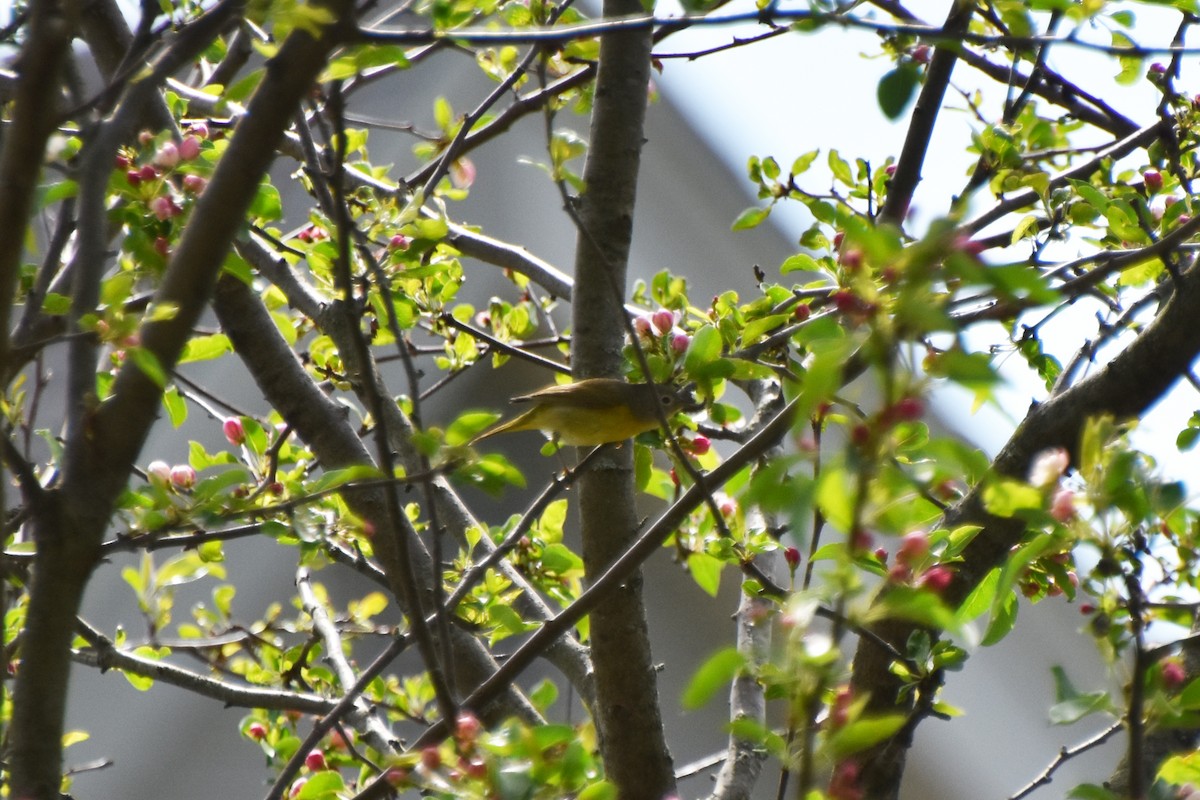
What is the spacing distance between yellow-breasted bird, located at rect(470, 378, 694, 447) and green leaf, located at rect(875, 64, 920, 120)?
3.27 feet

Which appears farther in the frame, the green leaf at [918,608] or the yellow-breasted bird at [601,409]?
the yellow-breasted bird at [601,409]

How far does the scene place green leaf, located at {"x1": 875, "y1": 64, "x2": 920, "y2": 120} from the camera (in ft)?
4.46

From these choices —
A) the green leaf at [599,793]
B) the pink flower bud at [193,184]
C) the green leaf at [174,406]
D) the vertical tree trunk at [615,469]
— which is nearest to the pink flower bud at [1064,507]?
the green leaf at [599,793]

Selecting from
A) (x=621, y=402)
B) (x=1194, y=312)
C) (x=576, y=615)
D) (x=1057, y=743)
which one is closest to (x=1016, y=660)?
(x=1057, y=743)

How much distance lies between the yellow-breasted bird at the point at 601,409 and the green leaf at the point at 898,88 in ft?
3.27

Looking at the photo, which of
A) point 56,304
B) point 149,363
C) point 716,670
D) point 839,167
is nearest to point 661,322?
point 839,167

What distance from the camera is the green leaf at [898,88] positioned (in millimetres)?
1358

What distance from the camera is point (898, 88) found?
1358 millimetres

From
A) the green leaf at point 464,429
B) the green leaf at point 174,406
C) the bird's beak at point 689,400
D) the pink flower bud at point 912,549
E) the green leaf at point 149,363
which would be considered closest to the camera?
the pink flower bud at point 912,549

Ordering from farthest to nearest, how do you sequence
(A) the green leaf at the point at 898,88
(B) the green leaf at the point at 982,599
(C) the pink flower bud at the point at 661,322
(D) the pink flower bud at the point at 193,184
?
(C) the pink flower bud at the point at 661,322 < (D) the pink flower bud at the point at 193,184 < (B) the green leaf at the point at 982,599 < (A) the green leaf at the point at 898,88

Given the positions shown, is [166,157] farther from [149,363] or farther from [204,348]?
[149,363]

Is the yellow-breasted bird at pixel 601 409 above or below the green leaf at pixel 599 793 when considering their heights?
above

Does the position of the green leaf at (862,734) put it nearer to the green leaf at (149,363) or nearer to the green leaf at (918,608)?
the green leaf at (918,608)

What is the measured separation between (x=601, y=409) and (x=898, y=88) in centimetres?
144
